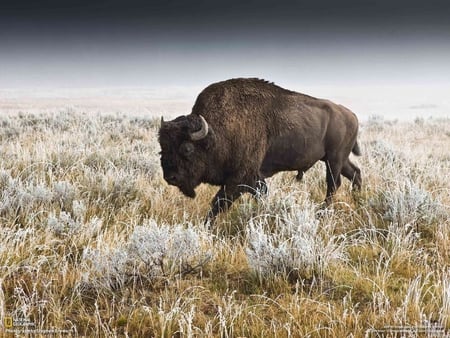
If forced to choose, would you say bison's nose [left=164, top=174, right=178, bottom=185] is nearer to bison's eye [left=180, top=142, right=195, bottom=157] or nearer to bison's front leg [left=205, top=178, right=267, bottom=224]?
bison's eye [left=180, top=142, right=195, bottom=157]

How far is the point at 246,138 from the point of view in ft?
17.7

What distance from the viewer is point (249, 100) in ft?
18.2

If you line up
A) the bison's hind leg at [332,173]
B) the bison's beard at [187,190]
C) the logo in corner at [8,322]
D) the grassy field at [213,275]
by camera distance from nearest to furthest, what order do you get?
1. the logo in corner at [8,322]
2. the grassy field at [213,275]
3. the bison's beard at [187,190]
4. the bison's hind leg at [332,173]

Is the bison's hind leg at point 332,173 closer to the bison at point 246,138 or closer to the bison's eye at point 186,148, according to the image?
the bison at point 246,138

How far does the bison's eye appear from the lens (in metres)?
4.85

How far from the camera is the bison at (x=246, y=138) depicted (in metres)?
4.92

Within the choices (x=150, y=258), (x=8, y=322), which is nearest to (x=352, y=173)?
(x=150, y=258)

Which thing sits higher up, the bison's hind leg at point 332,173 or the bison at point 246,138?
the bison at point 246,138

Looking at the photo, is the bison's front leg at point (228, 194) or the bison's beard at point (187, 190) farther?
the bison's beard at point (187, 190)

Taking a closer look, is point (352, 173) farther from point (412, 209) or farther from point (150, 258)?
point (150, 258)

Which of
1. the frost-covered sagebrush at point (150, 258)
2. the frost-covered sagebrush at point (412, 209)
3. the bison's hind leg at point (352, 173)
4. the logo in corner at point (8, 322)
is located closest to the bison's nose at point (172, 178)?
the frost-covered sagebrush at point (150, 258)

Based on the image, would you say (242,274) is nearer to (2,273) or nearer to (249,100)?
(2,273)

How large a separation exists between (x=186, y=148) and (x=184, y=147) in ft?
0.08

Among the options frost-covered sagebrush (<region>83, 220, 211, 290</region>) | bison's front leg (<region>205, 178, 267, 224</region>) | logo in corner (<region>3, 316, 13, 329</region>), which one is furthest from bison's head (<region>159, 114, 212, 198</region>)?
logo in corner (<region>3, 316, 13, 329</region>)
